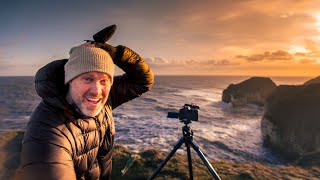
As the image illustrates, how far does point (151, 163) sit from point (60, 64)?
6.03m

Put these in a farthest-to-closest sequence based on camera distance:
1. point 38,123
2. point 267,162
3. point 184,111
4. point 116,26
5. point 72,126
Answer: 1. point 267,162
2. point 184,111
3. point 116,26
4. point 72,126
5. point 38,123

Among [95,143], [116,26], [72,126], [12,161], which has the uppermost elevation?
[116,26]

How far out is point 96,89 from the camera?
231 cm

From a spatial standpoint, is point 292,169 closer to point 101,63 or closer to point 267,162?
point 101,63

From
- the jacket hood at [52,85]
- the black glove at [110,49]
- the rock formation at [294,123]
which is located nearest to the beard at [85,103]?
the jacket hood at [52,85]

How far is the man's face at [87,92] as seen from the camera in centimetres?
227

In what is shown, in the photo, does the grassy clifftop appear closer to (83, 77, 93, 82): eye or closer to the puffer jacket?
the puffer jacket

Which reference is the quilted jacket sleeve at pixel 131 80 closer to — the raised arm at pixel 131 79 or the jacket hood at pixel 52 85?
the raised arm at pixel 131 79

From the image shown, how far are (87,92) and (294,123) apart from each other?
2796 cm

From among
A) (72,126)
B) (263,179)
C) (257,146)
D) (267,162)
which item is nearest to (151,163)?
(263,179)

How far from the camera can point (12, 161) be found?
420 inches

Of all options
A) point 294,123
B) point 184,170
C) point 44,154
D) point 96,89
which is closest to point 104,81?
point 96,89

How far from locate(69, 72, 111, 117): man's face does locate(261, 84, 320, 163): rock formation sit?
25.0 meters

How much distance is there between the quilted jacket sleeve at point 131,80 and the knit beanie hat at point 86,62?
70 cm
